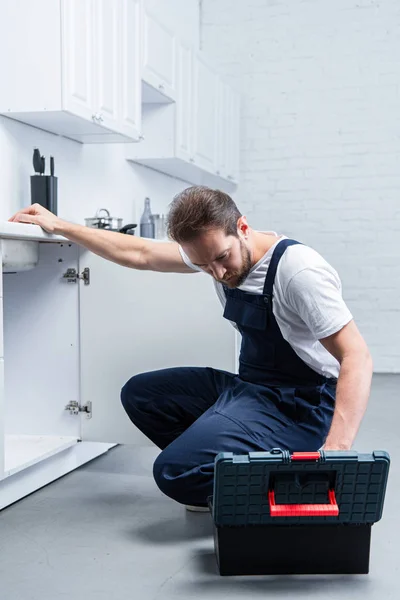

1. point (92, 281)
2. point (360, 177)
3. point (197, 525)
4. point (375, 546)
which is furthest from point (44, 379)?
point (360, 177)

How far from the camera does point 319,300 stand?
74.5 inches

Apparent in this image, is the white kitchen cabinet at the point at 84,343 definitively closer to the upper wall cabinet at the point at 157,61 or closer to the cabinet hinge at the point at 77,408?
the cabinet hinge at the point at 77,408

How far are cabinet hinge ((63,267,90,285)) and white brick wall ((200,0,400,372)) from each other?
3271 millimetres

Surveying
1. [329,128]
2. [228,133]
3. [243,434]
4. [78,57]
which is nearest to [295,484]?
[243,434]

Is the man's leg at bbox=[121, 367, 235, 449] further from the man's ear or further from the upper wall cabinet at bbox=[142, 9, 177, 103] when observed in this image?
the upper wall cabinet at bbox=[142, 9, 177, 103]

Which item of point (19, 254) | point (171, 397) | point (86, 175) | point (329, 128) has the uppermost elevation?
point (329, 128)

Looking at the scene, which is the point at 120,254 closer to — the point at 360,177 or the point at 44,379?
the point at 44,379

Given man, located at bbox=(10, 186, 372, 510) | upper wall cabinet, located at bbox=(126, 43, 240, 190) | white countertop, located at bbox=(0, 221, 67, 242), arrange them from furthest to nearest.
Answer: upper wall cabinet, located at bbox=(126, 43, 240, 190) < white countertop, located at bbox=(0, 221, 67, 242) < man, located at bbox=(10, 186, 372, 510)

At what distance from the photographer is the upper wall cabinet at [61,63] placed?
284 centimetres

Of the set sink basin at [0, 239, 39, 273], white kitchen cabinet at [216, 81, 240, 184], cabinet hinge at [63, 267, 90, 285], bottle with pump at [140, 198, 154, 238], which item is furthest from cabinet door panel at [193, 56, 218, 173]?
sink basin at [0, 239, 39, 273]

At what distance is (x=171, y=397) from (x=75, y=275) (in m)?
0.66

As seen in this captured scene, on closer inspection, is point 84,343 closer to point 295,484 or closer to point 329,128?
point 295,484

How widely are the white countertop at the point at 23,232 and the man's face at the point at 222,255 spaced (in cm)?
56

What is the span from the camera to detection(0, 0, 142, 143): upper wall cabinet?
112 inches
